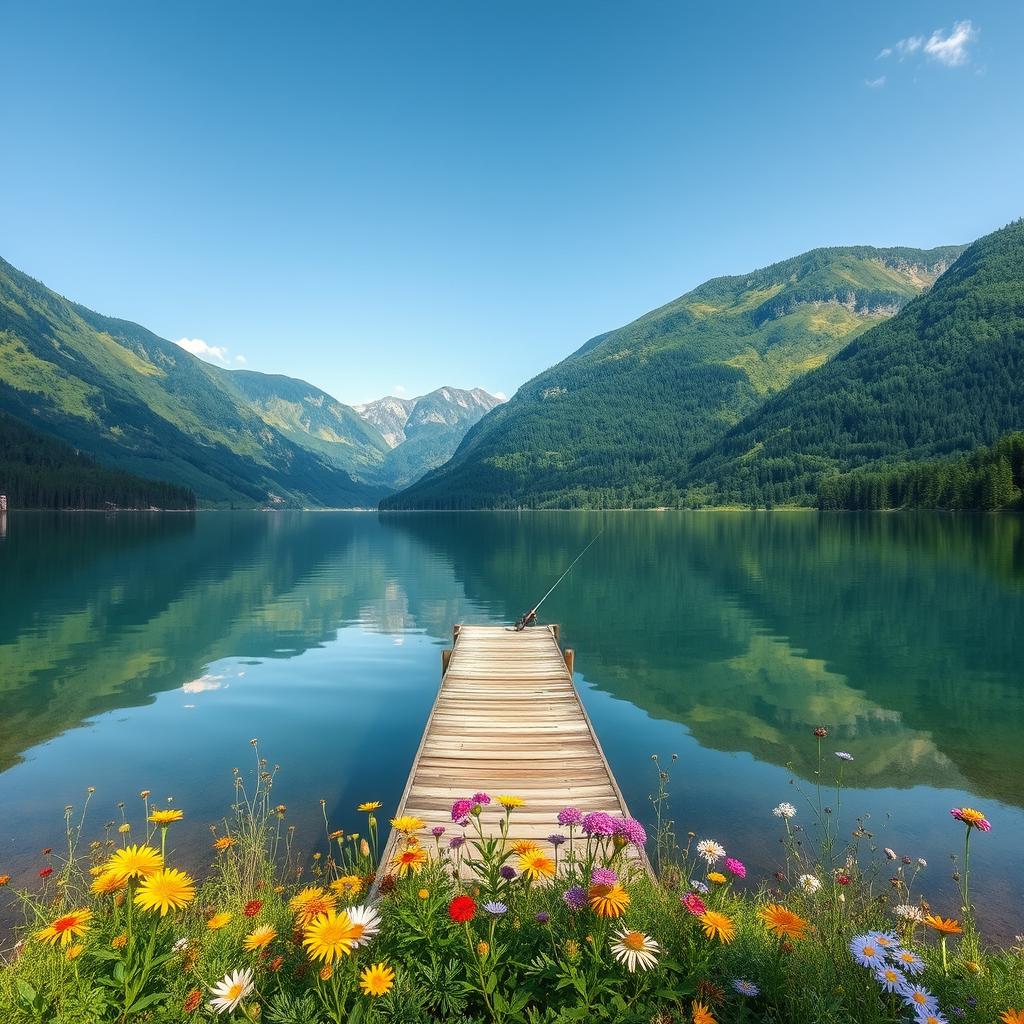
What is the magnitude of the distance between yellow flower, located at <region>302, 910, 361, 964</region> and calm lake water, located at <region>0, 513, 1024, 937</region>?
35.4ft

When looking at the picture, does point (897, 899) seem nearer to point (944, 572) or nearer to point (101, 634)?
point (101, 634)

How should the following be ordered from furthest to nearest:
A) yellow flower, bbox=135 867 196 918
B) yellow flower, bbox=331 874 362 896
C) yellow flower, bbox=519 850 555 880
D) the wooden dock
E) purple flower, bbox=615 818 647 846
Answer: the wooden dock
yellow flower, bbox=331 874 362 896
yellow flower, bbox=519 850 555 880
purple flower, bbox=615 818 647 846
yellow flower, bbox=135 867 196 918

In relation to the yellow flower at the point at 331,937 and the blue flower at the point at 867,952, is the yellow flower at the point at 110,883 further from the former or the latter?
the blue flower at the point at 867,952

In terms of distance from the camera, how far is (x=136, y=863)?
399 cm

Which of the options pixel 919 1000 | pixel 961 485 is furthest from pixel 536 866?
pixel 961 485

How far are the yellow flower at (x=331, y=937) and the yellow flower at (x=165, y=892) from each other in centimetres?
91

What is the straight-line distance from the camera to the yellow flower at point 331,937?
3410 millimetres

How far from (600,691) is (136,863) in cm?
2213

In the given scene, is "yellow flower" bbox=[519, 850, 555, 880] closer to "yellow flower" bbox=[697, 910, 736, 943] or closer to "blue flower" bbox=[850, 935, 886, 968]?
"yellow flower" bbox=[697, 910, 736, 943]

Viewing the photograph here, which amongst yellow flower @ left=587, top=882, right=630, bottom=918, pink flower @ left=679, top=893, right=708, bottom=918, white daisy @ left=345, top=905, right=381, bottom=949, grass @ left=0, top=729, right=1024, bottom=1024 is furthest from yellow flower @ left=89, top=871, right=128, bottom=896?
pink flower @ left=679, top=893, right=708, bottom=918

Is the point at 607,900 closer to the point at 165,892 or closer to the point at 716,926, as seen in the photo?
the point at 716,926

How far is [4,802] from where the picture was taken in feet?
47.6

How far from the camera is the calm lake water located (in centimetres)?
1466

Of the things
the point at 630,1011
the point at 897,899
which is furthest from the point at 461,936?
the point at 897,899
